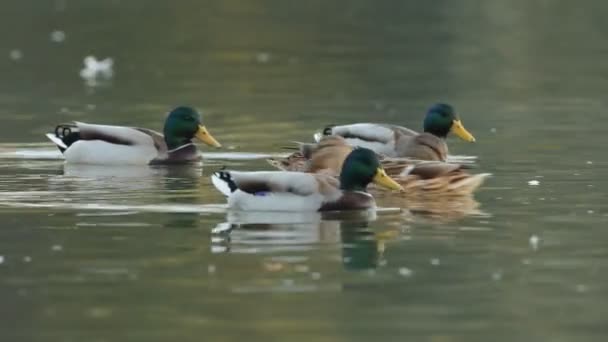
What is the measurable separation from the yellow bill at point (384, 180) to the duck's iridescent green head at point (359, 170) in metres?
0.02

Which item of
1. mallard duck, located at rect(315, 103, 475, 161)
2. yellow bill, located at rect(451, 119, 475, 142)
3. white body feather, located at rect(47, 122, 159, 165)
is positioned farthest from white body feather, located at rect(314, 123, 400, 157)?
white body feather, located at rect(47, 122, 159, 165)

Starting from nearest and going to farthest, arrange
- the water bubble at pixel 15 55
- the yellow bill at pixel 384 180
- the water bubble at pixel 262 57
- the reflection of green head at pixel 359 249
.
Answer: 1. the reflection of green head at pixel 359 249
2. the yellow bill at pixel 384 180
3. the water bubble at pixel 262 57
4. the water bubble at pixel 15 55

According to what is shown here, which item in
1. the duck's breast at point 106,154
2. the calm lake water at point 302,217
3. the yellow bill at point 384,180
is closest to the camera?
the calm lake water at point 302,217

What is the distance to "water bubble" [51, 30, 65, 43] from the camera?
34594mm

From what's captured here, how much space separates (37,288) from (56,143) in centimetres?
760

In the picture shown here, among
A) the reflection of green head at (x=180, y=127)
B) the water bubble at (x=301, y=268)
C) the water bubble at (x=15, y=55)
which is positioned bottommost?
the water bubble at (x=301, y=268)

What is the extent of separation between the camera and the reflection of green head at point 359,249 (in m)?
11.6

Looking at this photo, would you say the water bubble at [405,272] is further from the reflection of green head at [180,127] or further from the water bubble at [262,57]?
the water bubble at [262,57]

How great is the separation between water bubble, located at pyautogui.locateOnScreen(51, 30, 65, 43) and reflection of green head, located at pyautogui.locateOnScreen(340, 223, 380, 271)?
21826 mm

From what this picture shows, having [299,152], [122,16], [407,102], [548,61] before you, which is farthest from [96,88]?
[122,16]

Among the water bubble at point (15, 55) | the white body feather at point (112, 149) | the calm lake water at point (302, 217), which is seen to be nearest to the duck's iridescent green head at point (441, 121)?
the calm lake water at point (302, 217)

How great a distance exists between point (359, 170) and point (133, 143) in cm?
456

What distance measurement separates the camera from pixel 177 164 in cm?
1800

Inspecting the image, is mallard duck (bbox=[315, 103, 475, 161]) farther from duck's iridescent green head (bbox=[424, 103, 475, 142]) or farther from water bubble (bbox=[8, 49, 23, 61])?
water bubble (bbox=[8, 49, 23, 61])
